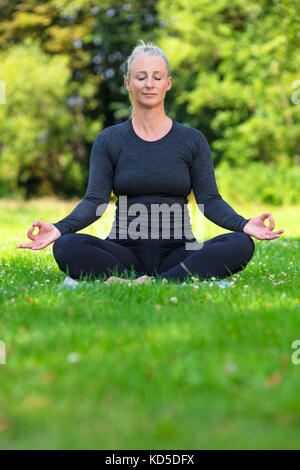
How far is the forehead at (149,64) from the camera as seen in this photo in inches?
200

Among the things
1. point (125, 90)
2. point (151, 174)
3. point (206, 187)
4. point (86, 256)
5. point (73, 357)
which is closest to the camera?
point (73, 357)

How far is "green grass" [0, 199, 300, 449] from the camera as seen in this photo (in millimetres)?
2277

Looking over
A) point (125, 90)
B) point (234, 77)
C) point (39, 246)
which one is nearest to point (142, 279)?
point (39, 246)

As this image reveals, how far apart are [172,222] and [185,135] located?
840 millimetres

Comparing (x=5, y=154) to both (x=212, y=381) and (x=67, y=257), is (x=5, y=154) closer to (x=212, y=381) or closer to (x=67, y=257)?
(x=67, y=257)

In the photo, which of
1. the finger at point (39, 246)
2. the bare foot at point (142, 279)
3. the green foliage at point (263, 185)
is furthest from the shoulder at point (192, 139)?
the green foliage at point (263, 185)

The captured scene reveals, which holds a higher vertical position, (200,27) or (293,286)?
(200,27)

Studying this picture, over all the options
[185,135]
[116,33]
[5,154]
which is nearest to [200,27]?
[116,33]

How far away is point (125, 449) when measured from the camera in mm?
2201

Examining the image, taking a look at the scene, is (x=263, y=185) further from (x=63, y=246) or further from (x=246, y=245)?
(x=63, y=246)

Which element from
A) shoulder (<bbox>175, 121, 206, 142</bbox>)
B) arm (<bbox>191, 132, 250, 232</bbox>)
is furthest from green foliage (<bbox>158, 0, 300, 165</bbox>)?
arm (<bbox>191, 132, 250, 232</bbox>)

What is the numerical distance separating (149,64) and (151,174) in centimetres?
96

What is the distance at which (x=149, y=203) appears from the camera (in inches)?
204
